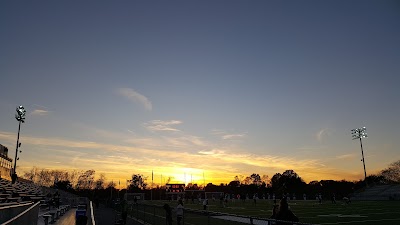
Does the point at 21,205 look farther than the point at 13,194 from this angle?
No

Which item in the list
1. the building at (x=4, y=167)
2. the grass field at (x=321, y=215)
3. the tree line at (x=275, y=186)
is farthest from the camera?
the tree line at (x=275, y=186)

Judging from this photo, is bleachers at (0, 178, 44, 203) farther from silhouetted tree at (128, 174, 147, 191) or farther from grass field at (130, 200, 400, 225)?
silhouetted tree at (128, 174, 147, 191)

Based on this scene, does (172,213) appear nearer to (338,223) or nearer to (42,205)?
(338,223)

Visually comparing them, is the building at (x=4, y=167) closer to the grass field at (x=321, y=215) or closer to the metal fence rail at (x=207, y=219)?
the grass field at (x=321, y=215)

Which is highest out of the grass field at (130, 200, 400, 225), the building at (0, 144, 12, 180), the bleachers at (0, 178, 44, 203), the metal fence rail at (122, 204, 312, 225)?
the building at (0, 144, 12, 180)

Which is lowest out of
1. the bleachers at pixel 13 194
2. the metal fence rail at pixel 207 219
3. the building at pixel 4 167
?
the metal fence rail at pixel 207 219

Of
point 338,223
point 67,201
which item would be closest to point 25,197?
point 338,223

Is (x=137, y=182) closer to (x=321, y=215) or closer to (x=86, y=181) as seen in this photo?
(x=86, y=181)

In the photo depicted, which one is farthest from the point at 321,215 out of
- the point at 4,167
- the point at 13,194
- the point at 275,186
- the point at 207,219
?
the point at 275,186

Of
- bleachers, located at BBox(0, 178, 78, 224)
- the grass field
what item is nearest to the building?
A: bleachers, located at BBox(0, 178, 78, 224)

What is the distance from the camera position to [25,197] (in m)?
27.8

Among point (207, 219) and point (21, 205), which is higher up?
point (21, 205)

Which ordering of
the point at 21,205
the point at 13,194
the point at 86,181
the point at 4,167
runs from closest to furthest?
1. the point at 21,205
2. the point at 13,194
3. the point at 4,167
4. the point at 86,181

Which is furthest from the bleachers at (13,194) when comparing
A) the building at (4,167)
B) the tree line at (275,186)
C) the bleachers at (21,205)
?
the tree line at (275,186)
